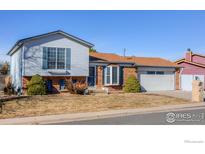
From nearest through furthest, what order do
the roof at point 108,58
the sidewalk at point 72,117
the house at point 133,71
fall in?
1. the sidewalk at point 72,117
2. the house at point 133,71
3. the roof at point 108,58

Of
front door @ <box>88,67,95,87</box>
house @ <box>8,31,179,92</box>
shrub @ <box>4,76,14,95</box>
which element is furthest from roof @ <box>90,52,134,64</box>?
shrub @ <box>4,76,14,95</box>

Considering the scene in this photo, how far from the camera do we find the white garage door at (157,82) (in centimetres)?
2689

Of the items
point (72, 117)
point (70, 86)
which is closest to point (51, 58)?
point (70, 86)

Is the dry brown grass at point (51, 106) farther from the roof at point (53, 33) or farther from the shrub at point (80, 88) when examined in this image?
the roof at point (53, 33)

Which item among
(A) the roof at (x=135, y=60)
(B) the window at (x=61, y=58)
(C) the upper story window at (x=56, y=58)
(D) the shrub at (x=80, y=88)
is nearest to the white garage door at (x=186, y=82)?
(A) the roof at (x=135, y=60)

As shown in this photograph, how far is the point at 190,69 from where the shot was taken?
31.8 meters

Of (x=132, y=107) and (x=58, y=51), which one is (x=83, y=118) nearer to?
(x=132, y=107)

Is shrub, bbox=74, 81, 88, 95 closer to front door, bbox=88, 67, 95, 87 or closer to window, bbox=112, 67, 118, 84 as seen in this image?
front door, bbox=88, 67, 95, 87

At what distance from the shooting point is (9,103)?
15.2 metres

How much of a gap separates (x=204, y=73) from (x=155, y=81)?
703 cm

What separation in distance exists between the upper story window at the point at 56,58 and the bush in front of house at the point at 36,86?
1.45 m

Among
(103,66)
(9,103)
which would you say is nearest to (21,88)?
(9,103)
